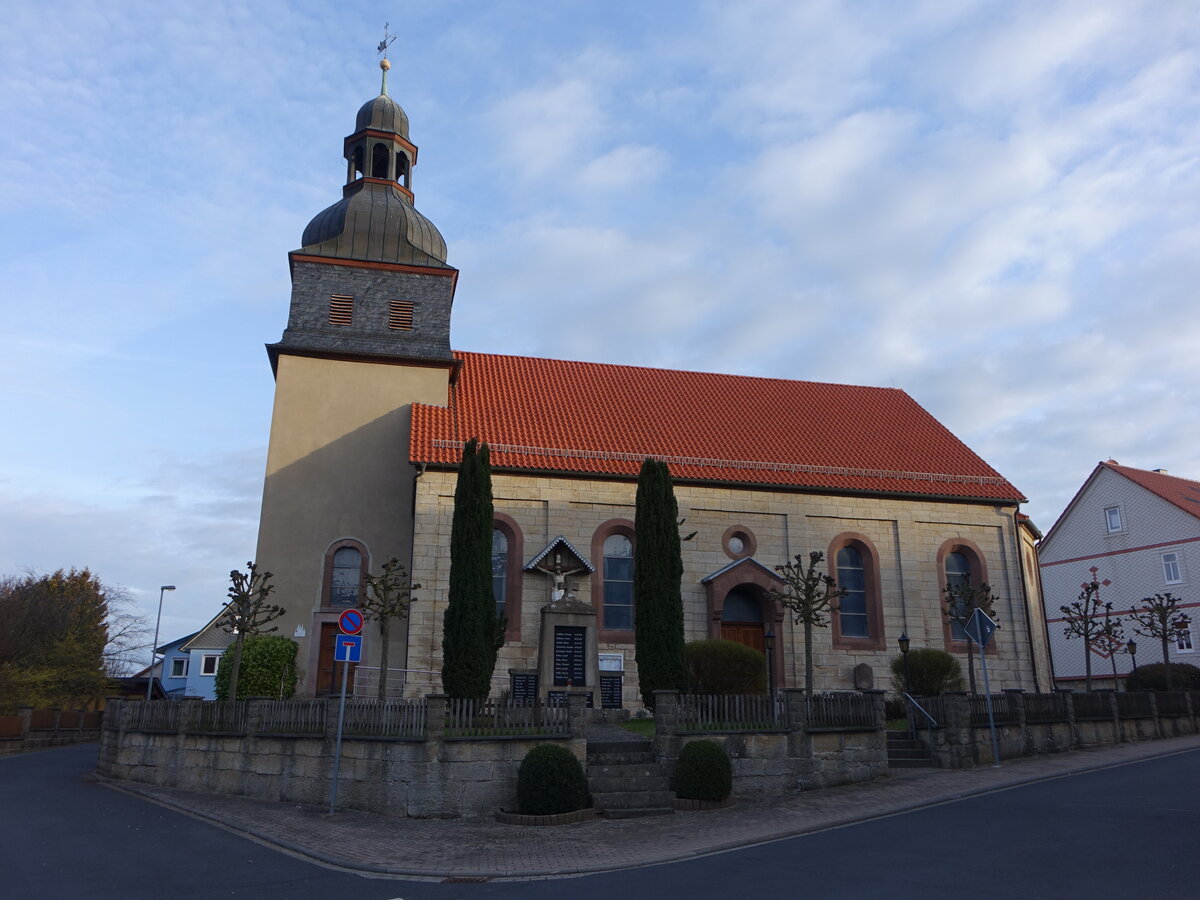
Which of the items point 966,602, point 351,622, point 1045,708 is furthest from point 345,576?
point 1045,708

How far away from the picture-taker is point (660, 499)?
22.2 metres

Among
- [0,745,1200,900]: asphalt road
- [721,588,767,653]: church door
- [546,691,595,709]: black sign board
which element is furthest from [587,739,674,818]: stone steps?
[721,588,767,653]: church door

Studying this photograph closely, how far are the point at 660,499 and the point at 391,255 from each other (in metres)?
12.7

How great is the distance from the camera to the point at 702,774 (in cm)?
1511

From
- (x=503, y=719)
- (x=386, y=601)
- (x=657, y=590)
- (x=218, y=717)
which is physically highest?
(x=657, y=590)

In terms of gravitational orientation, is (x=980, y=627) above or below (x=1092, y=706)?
above

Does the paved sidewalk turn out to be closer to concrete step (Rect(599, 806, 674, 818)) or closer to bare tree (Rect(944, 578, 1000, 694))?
concrete step (Rect(599, 806, 674, 818))

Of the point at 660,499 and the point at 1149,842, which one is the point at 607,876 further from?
the point at 660,499

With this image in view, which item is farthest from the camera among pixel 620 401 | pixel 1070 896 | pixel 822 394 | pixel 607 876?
pixel 822 394

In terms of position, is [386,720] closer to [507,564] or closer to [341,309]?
[507,564]

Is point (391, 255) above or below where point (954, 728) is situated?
above

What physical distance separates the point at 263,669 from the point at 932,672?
18.1 m

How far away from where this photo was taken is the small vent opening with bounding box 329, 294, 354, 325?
27797 mm

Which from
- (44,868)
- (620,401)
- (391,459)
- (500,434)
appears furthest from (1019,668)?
(44,868)
